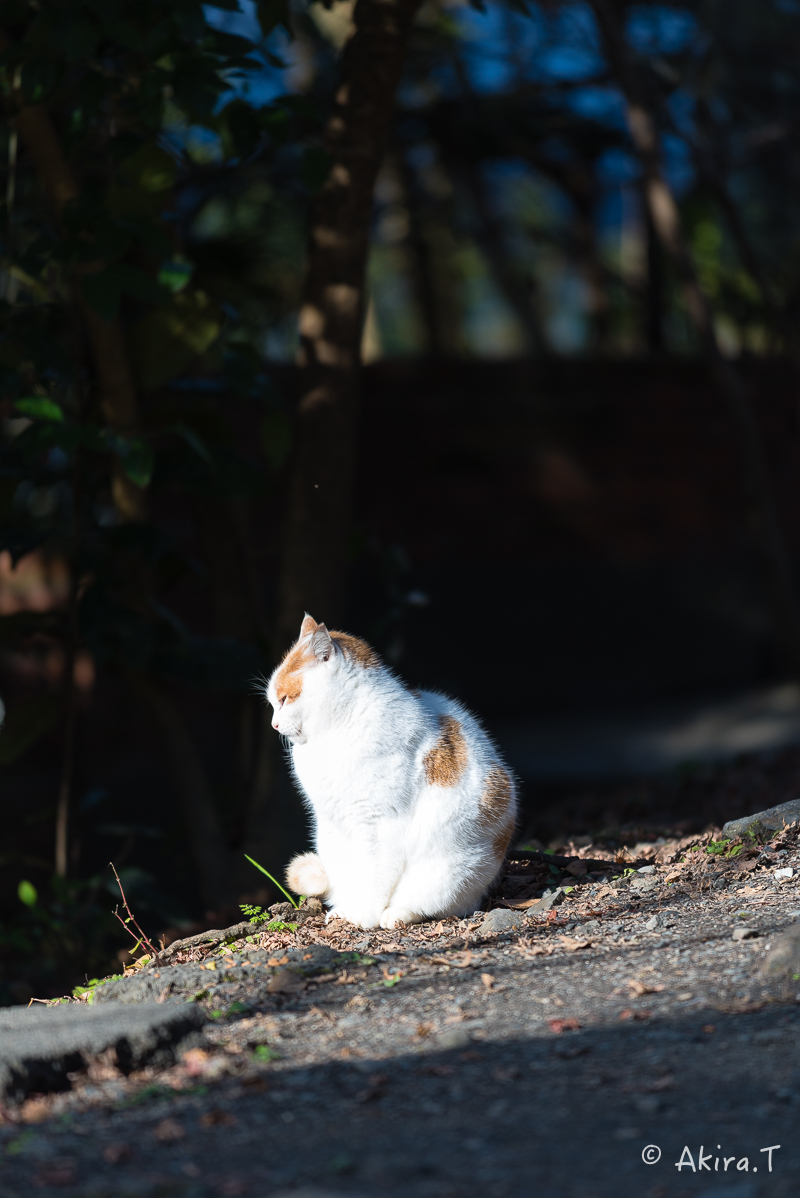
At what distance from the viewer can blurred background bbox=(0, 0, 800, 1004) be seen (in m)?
3.59

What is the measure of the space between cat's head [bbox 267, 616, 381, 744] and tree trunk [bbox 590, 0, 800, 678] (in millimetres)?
4076

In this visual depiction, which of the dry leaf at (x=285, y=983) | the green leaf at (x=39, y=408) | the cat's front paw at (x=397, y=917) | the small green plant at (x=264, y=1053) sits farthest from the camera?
the green leaf at (x=39, y=408)

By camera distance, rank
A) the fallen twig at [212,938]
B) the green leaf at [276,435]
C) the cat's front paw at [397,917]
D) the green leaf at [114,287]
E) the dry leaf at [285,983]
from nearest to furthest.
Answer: the dry leaf at [285,983] → the cat's front paw at [397,917] → the fallen twig at [212,938] → the green leaf at [114,287] → the green leaf at [276,435]

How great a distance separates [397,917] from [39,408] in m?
1.90

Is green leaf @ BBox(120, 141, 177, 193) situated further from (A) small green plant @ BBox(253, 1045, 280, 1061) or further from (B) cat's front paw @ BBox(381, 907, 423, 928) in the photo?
(A) small green plant @ BBox(253, 1045, 280, 1061)

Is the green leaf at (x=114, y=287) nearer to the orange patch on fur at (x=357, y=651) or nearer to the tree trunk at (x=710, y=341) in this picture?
the orange patch on fur at (x=357, y=651)

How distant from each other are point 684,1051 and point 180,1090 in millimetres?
848

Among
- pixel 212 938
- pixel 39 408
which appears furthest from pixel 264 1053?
pixel 39 408

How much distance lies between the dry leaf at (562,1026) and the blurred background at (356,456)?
76.2 inches

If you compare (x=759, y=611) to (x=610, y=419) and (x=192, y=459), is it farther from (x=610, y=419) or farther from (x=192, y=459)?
(x=192, y=459)

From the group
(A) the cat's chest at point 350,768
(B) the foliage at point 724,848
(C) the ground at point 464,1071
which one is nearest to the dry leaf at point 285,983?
(C) the ground at point 464,1071

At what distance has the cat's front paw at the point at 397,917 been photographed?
2.52 meters

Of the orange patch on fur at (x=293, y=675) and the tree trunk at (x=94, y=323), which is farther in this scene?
the tree trunk at (x=94, y=323)

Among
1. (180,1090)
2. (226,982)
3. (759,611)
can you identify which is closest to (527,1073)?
(180,1090)
